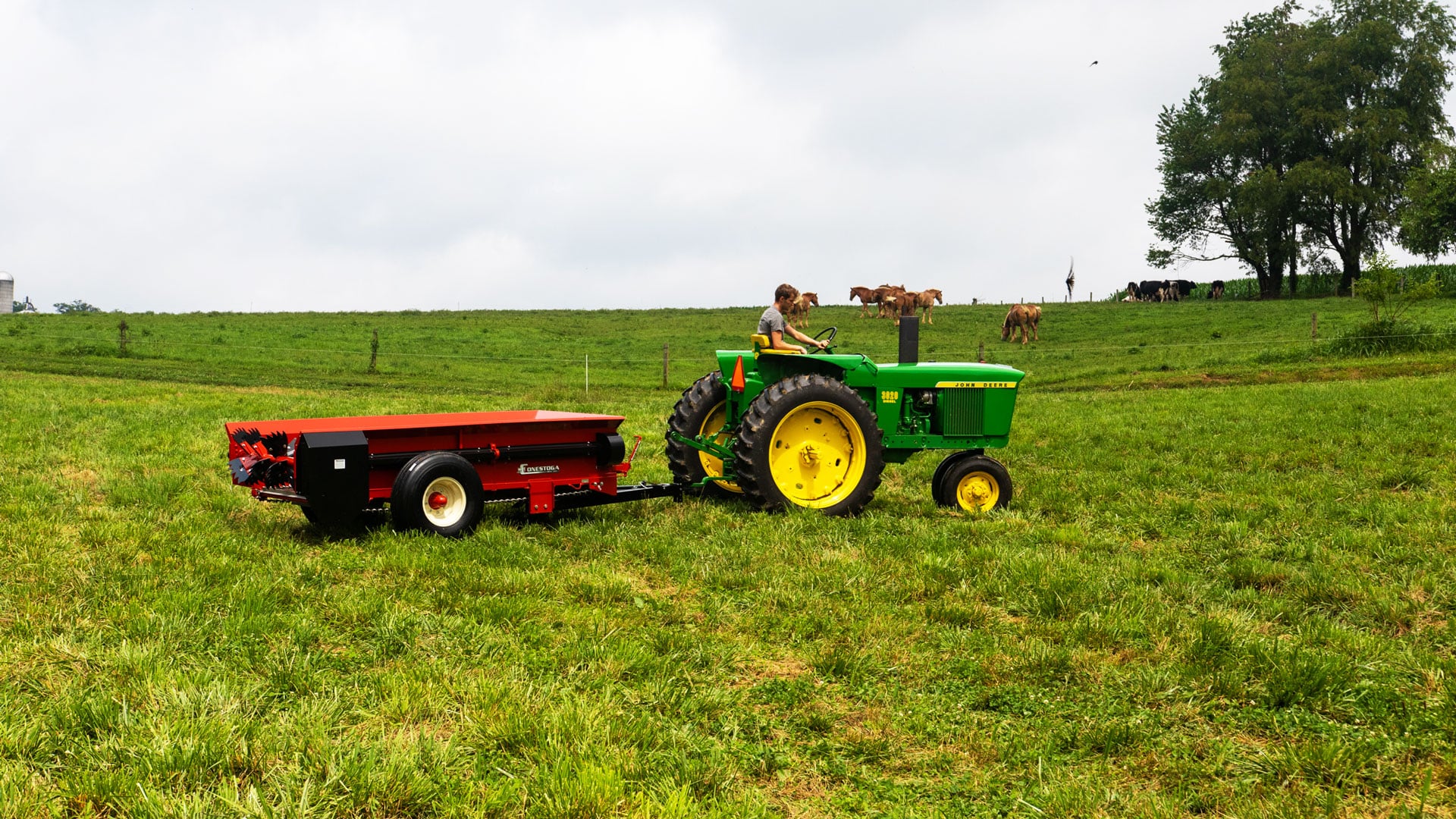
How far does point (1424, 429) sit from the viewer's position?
11.4 m

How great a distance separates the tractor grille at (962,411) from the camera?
8.62 meters

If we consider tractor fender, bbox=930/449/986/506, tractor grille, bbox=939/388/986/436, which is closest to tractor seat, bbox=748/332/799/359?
tractor grille, bbox=939/388/986/436

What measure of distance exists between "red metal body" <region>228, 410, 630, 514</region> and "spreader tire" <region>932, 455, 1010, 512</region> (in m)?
2.78

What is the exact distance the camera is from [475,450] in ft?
21.9

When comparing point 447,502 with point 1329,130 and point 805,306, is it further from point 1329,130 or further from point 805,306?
point 1329,130

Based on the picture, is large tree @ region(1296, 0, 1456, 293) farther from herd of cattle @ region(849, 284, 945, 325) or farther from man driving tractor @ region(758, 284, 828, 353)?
man driving tractor @ region(758, 284, 828, 353)

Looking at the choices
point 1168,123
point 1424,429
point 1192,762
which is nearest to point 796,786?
point 1192,762

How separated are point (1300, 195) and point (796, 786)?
48544mm

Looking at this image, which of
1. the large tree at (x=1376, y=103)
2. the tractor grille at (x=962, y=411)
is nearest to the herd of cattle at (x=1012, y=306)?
the large tree at (x=1376, y=103)

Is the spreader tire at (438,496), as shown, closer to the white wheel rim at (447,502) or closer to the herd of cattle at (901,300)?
the white wheel rim at (447,502)

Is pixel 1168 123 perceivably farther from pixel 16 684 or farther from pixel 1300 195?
pixel 16 684

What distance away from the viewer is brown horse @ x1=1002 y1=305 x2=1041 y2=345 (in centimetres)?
3322

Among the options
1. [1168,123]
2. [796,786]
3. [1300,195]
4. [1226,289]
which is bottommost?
[796,786]

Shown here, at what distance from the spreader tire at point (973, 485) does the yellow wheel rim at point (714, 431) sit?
1878mm
